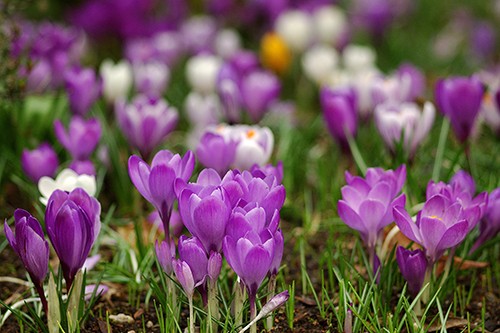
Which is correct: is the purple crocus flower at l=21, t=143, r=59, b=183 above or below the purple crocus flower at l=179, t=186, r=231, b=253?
below

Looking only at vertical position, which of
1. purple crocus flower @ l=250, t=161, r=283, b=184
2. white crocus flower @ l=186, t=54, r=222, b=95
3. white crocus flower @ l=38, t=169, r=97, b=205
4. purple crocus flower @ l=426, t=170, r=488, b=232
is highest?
purple crocus flower @ l=250, t=161, r=283, b=184

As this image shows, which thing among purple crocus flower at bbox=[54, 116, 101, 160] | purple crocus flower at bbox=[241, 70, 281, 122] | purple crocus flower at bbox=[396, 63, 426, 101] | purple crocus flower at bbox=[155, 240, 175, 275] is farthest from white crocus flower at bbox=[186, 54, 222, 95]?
purple crocus flower at bbox=[155, 240, 175, 275]

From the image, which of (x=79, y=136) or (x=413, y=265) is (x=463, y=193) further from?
(x=79, y=136)

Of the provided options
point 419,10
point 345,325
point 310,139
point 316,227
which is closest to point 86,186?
point 345,325

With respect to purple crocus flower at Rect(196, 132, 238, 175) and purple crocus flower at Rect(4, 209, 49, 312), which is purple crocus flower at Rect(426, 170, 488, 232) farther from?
purple crocus flower at Rect(4, 209, 49, 312)

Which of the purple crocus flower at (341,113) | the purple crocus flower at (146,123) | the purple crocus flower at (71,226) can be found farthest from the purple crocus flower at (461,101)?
the purple crocus flower at (71,226)

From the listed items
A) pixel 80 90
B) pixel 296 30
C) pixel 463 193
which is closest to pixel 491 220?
pixel 463 193
